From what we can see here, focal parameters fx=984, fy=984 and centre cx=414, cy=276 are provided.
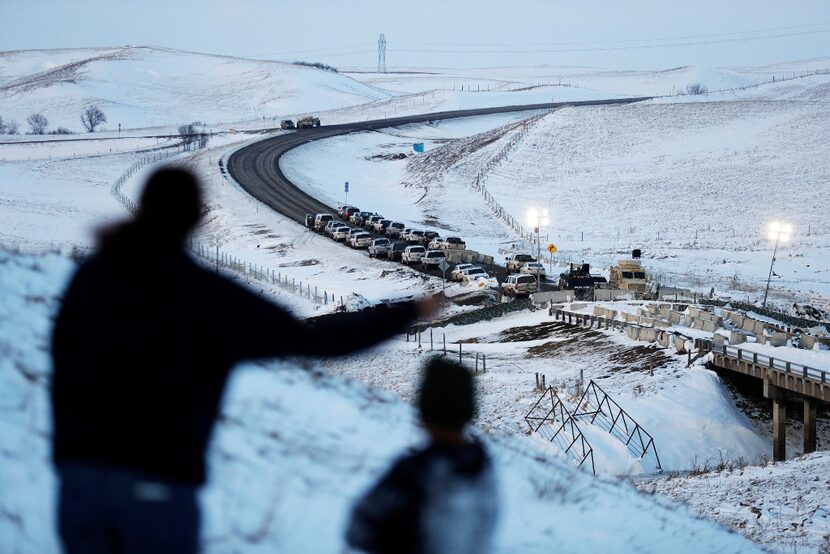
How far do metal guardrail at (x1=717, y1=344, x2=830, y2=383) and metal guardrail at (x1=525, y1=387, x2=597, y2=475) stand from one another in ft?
21.9

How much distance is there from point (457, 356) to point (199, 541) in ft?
99.1

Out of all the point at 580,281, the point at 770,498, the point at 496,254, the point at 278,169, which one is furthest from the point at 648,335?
the point at 278,169

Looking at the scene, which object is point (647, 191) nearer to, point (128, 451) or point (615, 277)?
point (615, 277)

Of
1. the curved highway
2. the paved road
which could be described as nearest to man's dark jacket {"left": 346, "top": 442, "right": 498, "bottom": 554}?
the paved road

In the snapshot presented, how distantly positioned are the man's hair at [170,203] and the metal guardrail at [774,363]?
84.3ft

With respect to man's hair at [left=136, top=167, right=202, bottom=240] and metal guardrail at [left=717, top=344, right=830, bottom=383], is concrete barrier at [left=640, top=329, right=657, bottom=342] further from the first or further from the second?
man's hair at [left=136, top=167, right=202, bottom=240]

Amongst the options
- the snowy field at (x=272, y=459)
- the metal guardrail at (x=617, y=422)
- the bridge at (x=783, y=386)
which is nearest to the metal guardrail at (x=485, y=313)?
the bridge at (x=783, y=386)

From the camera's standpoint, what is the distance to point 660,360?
107 ft

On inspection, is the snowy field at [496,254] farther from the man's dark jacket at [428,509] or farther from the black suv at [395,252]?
the black suv at [395,252]

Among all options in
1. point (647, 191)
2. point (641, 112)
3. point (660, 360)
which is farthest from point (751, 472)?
point (641, 112)

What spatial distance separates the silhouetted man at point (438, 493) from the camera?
4.88 metres

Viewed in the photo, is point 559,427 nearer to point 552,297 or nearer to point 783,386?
point 783,386

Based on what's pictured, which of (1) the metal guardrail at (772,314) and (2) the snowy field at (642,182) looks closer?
(1) the metal guardrail at (772,314)

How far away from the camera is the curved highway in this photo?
80.3m
